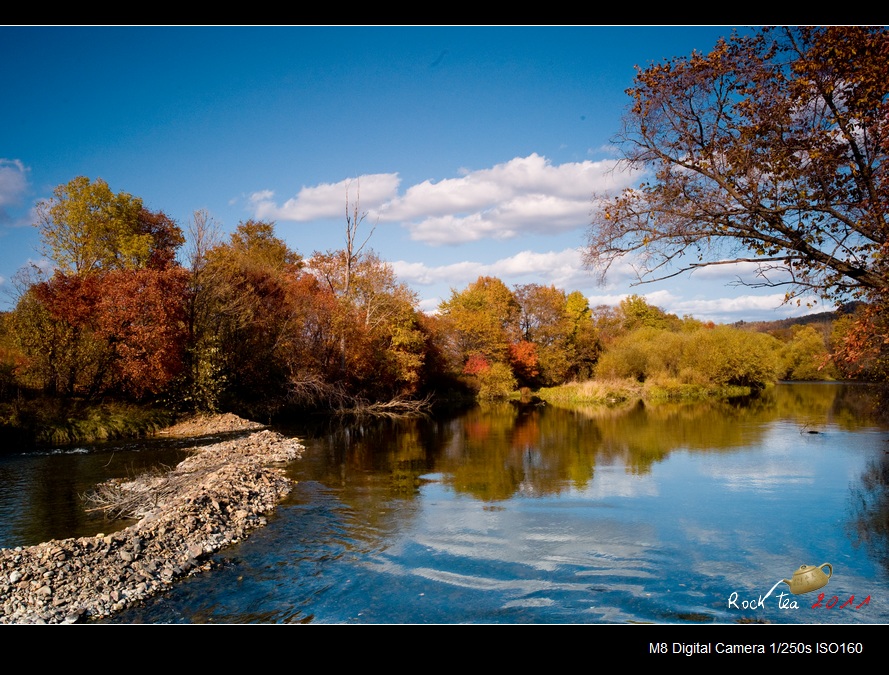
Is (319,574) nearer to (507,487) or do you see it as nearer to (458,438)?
(507,487)

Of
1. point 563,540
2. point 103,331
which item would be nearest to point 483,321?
point 103,331

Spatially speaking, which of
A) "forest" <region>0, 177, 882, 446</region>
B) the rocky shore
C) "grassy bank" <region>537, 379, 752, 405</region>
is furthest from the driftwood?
the rocky shore

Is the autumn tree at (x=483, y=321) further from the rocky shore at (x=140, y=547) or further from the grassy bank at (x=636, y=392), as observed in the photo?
the rocky shore at (x=140, y=547)

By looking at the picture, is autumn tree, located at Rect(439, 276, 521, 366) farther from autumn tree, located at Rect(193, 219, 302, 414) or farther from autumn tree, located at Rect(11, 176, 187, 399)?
autumn tree, located at Rect(11, 176, 187, 399)

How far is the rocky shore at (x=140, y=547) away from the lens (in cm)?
647

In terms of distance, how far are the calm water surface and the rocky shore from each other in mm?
354

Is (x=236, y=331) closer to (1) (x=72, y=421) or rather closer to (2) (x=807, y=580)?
(1) (x=72, y=421)

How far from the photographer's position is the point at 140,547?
792cm

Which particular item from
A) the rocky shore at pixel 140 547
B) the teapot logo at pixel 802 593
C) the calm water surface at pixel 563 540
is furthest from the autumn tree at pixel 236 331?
the teapot logo at pixel 802 593

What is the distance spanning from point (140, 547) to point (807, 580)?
8857mm

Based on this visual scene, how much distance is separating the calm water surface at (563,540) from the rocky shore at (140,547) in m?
0.35

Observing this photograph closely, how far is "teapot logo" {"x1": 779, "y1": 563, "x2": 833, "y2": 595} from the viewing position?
7043mm
